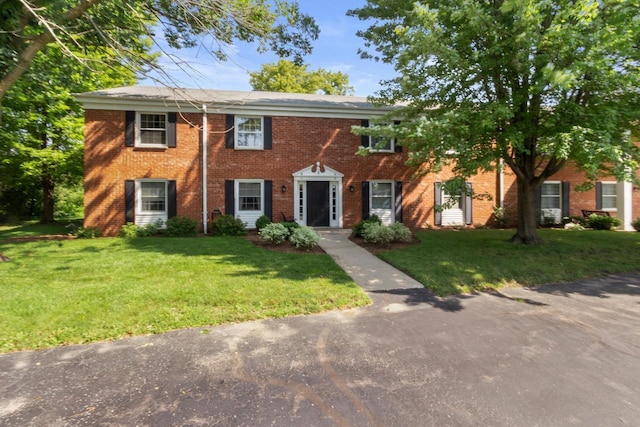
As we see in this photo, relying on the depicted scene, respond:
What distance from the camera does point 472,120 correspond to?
7.54 metres

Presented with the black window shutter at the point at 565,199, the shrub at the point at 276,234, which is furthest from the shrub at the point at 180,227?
the black window shutter at the point at 565,199

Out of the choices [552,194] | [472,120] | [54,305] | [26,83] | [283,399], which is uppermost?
[26,83]

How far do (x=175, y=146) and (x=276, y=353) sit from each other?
11.0m

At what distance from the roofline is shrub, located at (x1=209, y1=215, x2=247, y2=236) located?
13.5 feet

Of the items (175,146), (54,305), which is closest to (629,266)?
(54,305)

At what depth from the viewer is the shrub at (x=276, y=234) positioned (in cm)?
931

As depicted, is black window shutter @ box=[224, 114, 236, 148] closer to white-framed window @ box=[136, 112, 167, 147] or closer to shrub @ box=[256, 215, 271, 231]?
white-framed window @ box=[136, 112, 167, 147]

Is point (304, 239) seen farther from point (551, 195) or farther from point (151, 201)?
point (551, 195)

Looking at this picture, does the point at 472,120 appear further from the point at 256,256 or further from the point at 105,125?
the point at 105,125

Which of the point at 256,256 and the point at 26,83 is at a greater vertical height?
the point at 26,83

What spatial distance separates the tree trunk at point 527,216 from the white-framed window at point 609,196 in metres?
9.61

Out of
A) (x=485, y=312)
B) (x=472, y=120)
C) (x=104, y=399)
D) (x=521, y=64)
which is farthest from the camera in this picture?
(x=472, y=120)

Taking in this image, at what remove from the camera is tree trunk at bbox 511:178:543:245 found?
32.1 feet

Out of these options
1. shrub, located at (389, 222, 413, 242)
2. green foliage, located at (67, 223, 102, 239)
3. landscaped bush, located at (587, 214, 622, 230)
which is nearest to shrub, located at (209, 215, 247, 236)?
green foliage, located at (67, 223, 102, 239)
